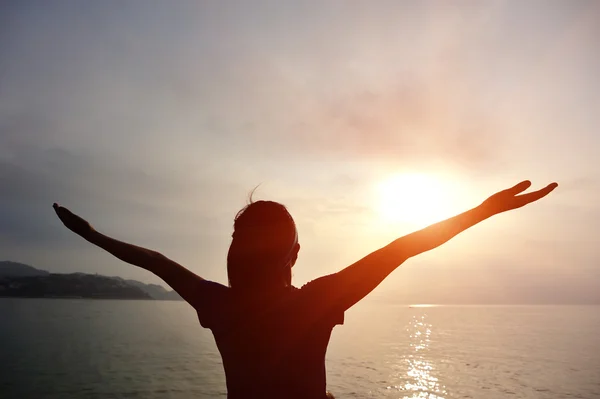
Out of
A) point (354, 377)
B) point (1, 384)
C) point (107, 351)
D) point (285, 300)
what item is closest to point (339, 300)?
point (285, 300)

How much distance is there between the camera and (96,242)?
9.63ft

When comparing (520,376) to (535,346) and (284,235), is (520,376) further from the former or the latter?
(284,235)

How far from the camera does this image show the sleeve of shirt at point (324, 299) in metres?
2.29

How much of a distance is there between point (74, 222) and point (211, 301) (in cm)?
110

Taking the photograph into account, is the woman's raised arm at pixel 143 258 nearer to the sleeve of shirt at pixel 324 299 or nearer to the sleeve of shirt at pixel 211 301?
the sleeve of shirt at pixel 211 301

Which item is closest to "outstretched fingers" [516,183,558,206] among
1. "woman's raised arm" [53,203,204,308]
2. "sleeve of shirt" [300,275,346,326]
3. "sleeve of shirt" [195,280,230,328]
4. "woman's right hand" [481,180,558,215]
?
"woman's right hand" [481,180,558,215]

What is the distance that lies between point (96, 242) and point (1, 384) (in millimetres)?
42200

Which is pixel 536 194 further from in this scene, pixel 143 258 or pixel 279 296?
pixel 143 258

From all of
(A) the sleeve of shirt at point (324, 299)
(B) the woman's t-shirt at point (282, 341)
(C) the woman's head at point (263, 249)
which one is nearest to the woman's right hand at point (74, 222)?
(C) the woman's head at point (263, 249)

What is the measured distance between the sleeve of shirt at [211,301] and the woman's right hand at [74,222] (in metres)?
0.92

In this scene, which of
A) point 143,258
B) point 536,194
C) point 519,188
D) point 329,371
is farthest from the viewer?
point 329,371

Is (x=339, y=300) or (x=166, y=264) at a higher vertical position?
(x=166, y=264)

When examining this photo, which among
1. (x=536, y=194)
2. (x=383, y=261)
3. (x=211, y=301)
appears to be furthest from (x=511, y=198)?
(x=211, y=301)

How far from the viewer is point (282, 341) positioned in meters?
2.35
